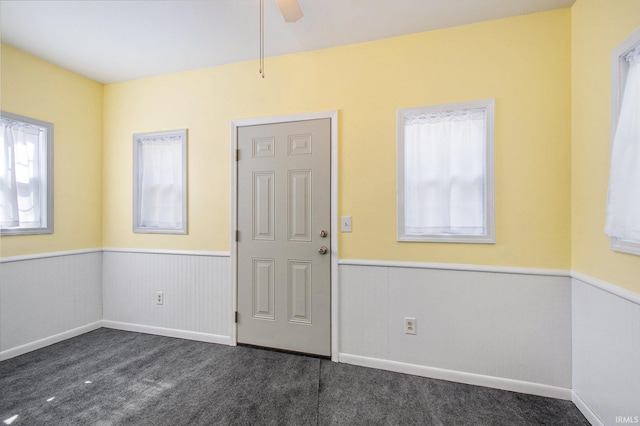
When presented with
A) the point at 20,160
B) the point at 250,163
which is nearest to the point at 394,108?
the point at 250,163

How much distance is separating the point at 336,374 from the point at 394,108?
2.13 meters

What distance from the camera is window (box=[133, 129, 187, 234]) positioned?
2863 millimetres

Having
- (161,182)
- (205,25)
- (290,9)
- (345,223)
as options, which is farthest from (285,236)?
(205,25)

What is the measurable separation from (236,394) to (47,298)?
7.09 ft

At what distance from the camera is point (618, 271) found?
149cm

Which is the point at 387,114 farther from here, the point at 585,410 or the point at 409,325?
the point at 585,410

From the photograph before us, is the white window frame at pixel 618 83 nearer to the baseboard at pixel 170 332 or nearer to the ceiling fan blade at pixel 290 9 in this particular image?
the ceiling fan blade at pixel 290 9

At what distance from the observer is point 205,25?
2127 mm

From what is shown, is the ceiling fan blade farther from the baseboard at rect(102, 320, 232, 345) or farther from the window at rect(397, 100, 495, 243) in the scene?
the baseboard at rect(102, 320, 232, 345)

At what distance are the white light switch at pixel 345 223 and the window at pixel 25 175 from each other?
109 inches

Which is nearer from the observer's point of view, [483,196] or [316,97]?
[483,196]

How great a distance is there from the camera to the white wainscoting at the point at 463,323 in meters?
1.95

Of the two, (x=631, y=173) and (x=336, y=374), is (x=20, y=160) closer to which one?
(x=336, y=374)

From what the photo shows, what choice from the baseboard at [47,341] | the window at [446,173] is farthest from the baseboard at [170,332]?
the window at [446,173]
